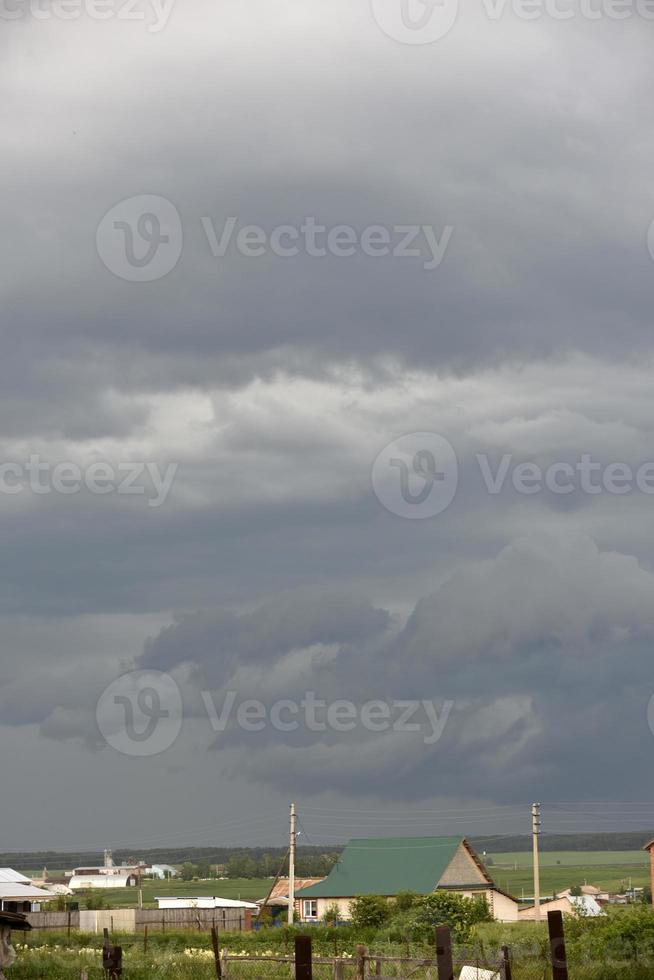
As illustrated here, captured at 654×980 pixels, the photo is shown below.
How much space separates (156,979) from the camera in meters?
32.1

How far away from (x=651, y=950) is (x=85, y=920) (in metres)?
46.0

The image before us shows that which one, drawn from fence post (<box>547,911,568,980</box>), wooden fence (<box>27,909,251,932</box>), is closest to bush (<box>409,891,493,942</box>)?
wooden fence (<box>27,909,251,932</box>)

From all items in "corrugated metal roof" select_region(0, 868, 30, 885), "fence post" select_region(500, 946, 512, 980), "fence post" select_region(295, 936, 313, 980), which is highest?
"corrugated metal roof" select_region(0, 868, 30, 885)

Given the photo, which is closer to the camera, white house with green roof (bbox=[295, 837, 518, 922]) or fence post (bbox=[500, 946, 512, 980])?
fence post (bbox=[500, 946, 512, 980])

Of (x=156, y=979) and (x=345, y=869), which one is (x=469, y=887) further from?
(x=156, y=979)

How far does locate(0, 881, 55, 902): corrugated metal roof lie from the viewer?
75000 mm

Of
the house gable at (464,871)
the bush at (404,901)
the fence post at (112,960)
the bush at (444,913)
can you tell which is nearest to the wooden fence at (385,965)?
the fence post at (112,960)

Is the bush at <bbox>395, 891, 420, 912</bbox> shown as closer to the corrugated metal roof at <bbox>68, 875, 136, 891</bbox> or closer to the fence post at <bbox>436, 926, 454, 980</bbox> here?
the fence post at <bbox>436, 926, 454, 980</bbox>

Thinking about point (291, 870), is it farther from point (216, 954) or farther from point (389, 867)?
point (216, 954)

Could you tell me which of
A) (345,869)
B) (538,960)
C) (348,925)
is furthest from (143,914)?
(538,960)

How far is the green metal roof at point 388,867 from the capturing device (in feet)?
263

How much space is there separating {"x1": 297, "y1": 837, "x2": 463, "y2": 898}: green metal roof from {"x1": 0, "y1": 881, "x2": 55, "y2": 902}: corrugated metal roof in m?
16.0

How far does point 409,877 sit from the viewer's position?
81250 millimetres

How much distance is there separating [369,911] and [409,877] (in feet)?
65.9
